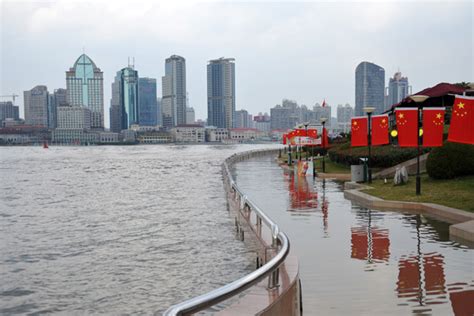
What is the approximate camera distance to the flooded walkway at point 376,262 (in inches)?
271

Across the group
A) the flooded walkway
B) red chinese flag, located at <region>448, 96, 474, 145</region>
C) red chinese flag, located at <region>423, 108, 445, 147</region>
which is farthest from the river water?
red chinese flag, located at <region>423, 108, 445, 147</region>

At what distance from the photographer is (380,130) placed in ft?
78.2

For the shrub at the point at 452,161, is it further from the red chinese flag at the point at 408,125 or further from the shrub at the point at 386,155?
the shrub at the point at 386,155

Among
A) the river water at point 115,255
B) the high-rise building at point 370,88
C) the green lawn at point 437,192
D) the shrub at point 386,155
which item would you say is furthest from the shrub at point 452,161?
the high-rise building at point 370,88

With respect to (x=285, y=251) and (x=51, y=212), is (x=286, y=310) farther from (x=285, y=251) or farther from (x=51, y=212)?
(x=51, y=212)

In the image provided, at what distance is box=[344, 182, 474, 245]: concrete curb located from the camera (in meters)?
11.2

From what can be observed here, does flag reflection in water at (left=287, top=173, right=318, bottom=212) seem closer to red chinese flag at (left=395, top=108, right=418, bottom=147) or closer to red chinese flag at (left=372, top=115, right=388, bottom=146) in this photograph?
red chinese flag at (left=372, top=115, right=388, bottom=146)

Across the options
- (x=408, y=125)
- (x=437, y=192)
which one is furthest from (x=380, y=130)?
(x=437, y=192)

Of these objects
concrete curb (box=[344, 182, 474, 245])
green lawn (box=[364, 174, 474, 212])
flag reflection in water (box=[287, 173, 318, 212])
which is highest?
green lawn (box=[364, 174, 474, 212])

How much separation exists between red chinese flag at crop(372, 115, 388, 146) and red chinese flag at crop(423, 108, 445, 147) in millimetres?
4832

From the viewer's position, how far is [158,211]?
67.4ft

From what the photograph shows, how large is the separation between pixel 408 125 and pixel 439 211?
5760 mm

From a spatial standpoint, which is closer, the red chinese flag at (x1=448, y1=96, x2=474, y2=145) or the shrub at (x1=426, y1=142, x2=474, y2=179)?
the red chinese flag at (x1=448, y1=96, x2=474, y2=145)

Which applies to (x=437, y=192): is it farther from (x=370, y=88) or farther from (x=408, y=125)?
(x=370, y=88)
